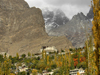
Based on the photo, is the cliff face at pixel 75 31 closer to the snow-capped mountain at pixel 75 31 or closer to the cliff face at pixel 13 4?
the snow-capped mountain at pixel 75 31

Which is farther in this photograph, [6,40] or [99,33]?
[6,40]

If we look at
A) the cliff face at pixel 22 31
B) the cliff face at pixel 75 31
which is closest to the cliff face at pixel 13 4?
the cliff face at pixel 22 31

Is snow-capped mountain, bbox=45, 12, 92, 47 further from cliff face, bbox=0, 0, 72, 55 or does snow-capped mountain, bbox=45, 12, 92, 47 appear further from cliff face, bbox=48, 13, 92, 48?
cliff face, bbox=0, 0, 72, 55

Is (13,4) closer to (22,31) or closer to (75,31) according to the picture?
(22,31)

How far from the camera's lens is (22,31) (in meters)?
95.2

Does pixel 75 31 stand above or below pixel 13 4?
below

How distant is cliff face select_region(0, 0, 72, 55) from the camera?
3363 inches

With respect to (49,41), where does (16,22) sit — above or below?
above

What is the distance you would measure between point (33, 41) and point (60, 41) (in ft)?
49.3

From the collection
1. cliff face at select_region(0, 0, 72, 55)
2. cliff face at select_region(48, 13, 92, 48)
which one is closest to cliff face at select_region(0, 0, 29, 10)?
cliff face at select_region(0, 0, 72, 55)

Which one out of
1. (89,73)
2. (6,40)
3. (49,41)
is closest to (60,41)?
(49,41)

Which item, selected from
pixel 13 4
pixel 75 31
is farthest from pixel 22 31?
pixel 75 31

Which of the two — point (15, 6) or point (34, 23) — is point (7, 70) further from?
point (15, 6)

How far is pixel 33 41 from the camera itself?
8950 centimetres
